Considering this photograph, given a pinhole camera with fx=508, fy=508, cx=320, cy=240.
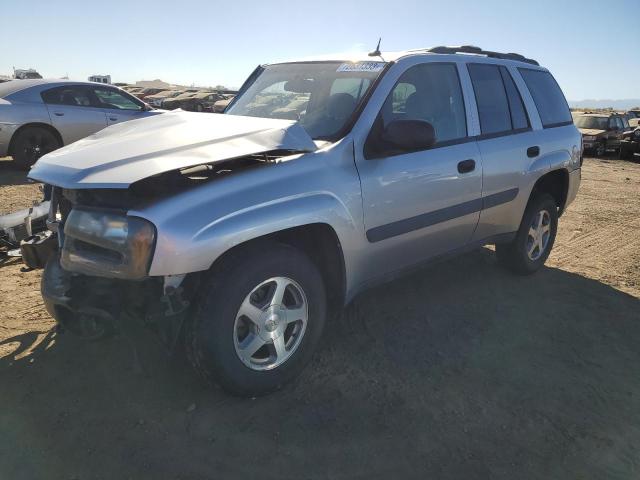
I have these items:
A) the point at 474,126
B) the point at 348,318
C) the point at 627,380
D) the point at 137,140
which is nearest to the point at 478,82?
the point at 474,126

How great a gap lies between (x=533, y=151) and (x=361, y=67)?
183 cm

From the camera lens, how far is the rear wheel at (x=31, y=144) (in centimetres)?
862

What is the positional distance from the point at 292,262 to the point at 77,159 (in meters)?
1.24

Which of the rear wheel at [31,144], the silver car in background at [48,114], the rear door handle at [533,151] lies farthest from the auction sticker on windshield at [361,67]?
the rear wheel at [31,144]

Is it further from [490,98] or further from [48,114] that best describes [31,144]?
[490,98]

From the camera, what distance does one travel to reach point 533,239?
4758 millimetres

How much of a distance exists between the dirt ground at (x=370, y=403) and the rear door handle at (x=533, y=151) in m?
1.24

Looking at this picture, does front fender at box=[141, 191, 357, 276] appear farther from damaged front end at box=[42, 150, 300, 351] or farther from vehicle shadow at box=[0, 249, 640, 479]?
vehicle shadow at box=[0, 249, 640, 479]

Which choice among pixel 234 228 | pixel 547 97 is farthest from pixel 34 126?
pixel 547 97

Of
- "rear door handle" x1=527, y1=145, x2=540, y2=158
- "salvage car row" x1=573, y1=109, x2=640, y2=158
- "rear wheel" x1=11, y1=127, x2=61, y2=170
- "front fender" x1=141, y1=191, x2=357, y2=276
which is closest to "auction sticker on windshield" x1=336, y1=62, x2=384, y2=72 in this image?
"front fender" x1=141, y1=191, x2=357, y2=276

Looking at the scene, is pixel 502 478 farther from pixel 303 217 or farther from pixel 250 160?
pixel 250 160

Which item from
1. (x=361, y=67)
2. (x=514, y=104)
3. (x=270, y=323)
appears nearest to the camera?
(x=270, y=323)

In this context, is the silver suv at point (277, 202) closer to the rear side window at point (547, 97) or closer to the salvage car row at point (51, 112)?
the rear side window at point (547, 97)

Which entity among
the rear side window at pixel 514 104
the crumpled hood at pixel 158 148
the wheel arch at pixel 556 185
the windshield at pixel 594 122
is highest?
the rear side window at pixel 514 104
